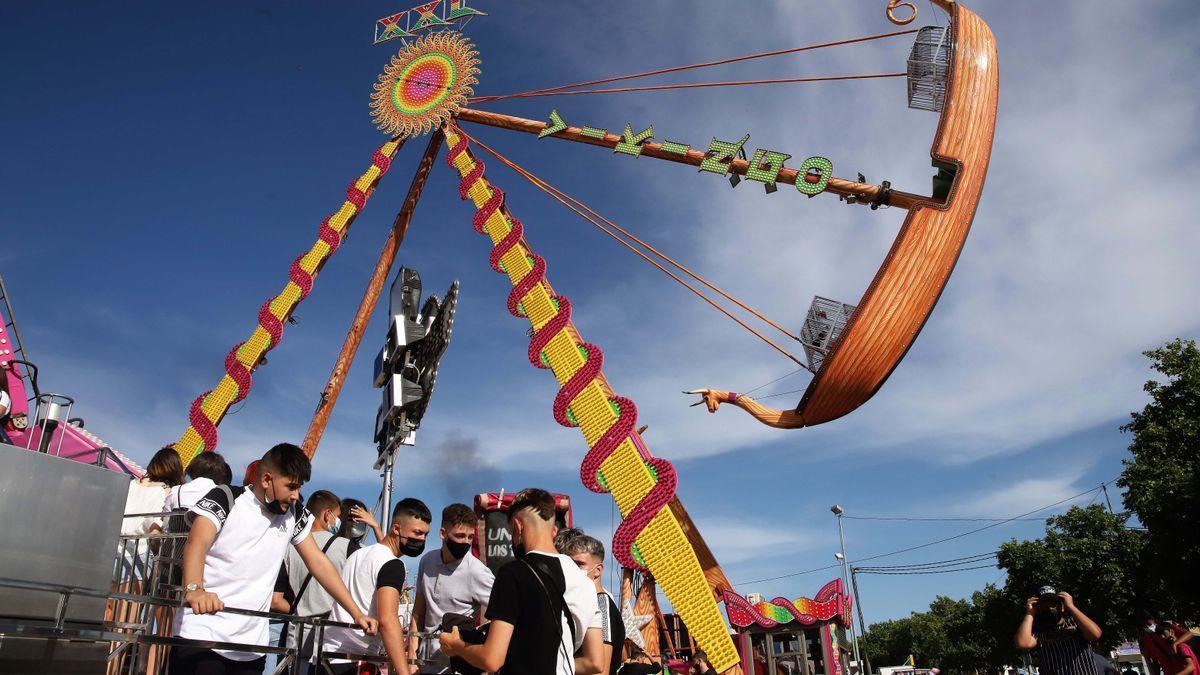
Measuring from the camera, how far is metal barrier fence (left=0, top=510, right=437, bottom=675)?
9.34 feet

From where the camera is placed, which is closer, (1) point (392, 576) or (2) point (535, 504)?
→ (2) point (535, 504)

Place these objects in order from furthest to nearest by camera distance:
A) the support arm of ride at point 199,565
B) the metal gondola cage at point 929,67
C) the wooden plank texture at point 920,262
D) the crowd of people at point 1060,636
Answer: the metal gondola cage at point 929,67 → the wooden plank texture at point 920,262 → the crowd of people at point 1060,636 → the support arm of ride at point 199,565

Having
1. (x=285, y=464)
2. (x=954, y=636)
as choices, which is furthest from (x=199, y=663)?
(x=954, y=636)

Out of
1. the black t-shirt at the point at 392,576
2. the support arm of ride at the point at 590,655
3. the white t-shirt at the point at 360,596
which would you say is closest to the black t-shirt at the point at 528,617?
the support arm of ride at the point at 590,655

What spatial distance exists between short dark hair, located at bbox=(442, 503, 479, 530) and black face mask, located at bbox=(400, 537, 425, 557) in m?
0.18

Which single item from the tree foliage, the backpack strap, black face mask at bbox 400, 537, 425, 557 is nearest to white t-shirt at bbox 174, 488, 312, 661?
black face mask at bbox 400, 537, 425, 557

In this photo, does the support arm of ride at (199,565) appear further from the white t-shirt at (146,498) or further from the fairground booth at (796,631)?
the fairground booth at (796,631)

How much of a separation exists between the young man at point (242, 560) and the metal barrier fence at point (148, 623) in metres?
0.09

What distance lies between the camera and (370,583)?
4.83m

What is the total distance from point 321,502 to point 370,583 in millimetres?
985

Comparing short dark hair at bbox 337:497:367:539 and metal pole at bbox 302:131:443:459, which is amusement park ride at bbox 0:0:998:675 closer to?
metal pole at bbox 302:131:443:459

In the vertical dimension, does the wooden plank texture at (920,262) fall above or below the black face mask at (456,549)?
above

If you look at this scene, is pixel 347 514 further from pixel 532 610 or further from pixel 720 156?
pixel 720 156

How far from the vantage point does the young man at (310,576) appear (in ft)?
16.6
